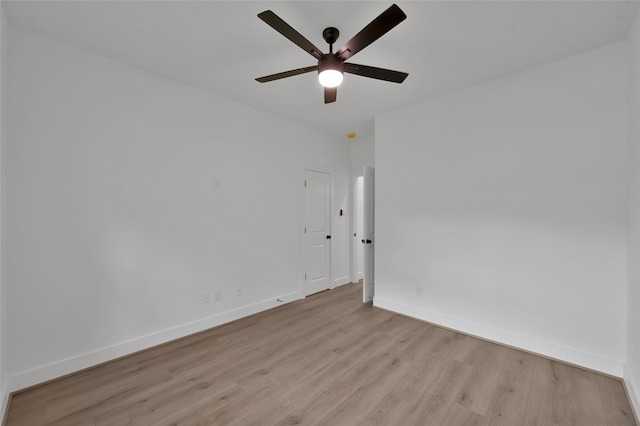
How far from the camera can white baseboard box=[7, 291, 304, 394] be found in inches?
84.4

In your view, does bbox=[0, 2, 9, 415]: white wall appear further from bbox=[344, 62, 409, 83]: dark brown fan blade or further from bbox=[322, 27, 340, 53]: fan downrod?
bbox=[344, 62, 409, 83]: dark brown fan blade

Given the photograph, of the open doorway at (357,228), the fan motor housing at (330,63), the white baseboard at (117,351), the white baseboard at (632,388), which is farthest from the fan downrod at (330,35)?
the white baseboard at (632,388)

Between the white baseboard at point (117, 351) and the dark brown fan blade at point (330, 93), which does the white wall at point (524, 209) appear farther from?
the white baseboard at point (117, 351)

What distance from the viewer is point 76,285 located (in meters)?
2.36

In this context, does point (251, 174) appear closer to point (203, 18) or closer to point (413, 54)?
point (203, 18)

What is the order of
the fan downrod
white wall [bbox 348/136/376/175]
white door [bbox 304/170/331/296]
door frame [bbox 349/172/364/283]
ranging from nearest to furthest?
the fan downrod
white door [bbox 304/170/331/296]
white wall [bbox 348/136/376/175]
door frame [bbox 349/172/364/283]

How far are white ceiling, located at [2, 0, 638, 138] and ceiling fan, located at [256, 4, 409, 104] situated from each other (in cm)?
32

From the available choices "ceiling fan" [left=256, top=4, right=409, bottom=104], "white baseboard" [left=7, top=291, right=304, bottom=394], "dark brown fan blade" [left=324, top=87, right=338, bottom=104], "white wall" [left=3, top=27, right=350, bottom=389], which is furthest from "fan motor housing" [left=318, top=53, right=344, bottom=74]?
"white baseboard" [left=7, top=291, right=304, bottom=394]

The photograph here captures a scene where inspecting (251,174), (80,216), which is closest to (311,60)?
(251,174)

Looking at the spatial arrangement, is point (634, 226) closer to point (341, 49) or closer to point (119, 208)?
point (341, 49)

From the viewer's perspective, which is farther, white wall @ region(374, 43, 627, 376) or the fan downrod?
white wall @ region(374, 43, 627, 376)

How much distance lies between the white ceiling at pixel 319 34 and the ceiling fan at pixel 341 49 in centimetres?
32

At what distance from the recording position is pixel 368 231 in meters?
4.22

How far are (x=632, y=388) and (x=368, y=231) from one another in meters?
2.90
